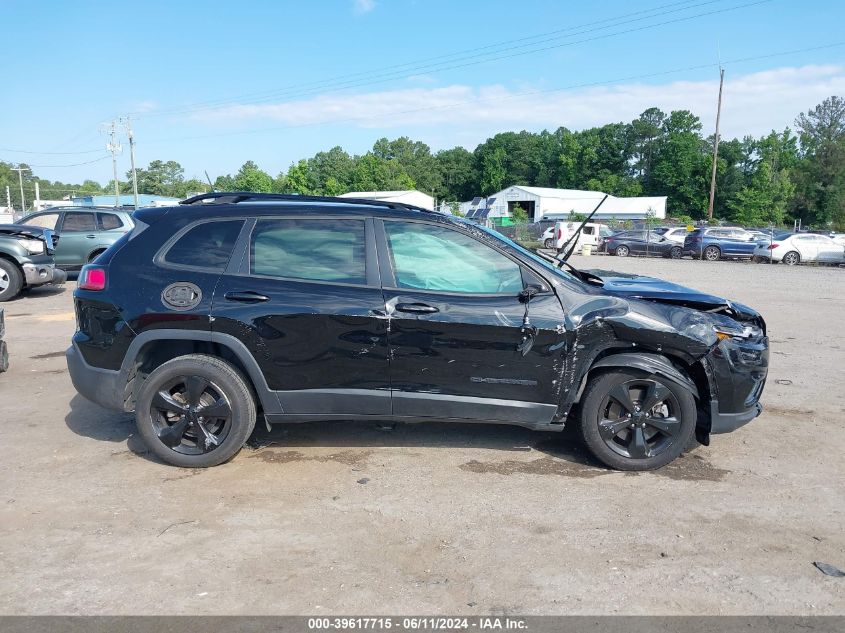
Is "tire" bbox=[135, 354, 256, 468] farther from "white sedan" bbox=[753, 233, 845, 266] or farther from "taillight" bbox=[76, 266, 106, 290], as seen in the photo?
"white sedan" bbox=[753, 233, 845, 266]

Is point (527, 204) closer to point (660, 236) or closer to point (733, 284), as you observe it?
point (660, 236)

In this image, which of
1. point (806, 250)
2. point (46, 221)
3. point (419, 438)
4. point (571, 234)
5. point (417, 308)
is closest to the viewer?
point (417, 308)

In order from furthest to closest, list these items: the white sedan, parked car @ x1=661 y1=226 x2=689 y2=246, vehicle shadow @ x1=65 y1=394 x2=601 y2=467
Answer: parked car @ x1=661 y1=226 x2=689 y2=246, the white sedan, vehicle shadow @ x1=65 y1=394 x2=601 y2=467

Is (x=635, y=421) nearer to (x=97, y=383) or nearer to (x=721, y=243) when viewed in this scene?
(x=97, y=383)

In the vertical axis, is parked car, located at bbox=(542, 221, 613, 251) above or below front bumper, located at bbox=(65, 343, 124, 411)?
above

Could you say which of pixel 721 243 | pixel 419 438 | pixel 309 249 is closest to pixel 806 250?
pixel 721 243

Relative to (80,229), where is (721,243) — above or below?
below

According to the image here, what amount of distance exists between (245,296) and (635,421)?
→ 9.29 feet

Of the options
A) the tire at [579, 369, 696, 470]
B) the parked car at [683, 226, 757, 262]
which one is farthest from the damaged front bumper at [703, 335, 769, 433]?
the parked car at [683, 226, 757, 262]

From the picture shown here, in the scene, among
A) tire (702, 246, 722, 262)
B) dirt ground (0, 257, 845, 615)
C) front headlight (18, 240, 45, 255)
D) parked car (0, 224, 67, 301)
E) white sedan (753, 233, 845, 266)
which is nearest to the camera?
dirt ground (0, 257, 845, 615)

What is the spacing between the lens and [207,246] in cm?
455

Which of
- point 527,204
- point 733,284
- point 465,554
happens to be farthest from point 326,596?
point 527,204

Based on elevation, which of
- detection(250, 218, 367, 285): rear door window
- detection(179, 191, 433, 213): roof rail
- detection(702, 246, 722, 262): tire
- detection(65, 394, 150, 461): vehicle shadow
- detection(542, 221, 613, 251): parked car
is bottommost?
detection(65, 394, 150, 461): vehicle shadow

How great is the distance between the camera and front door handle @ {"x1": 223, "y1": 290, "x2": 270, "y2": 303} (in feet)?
14.4
